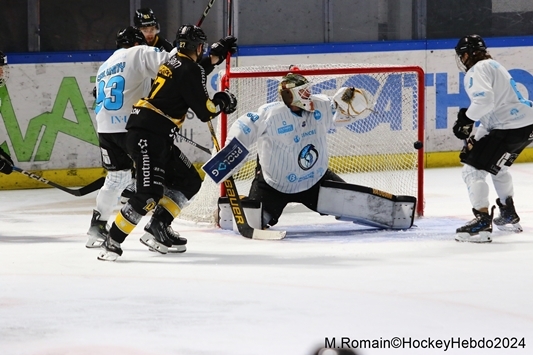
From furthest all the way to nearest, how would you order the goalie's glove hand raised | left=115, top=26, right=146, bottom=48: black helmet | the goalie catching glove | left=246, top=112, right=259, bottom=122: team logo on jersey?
the goalie catching glove
left=246, top=112, right=259, bottom=122: team logo on jersey
left=115, top=26, right=146, bottom=48: black helmet
the goalie's glove hand raised

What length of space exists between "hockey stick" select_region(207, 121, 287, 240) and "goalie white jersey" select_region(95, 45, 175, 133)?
474mm

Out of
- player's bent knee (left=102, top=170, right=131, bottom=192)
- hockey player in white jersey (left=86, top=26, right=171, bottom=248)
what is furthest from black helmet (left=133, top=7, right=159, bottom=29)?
player's bent knee (left=102, top=170, right=131, bottom=192)

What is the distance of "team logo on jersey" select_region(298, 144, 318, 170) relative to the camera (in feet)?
18.1

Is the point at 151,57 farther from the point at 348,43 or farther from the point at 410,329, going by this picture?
the point at 348,43

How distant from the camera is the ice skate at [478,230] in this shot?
17.1 ft

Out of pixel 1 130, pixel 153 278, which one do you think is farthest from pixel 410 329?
pixel 1 130

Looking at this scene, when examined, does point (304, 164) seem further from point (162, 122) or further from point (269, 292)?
point (269, 292)

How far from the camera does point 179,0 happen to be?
305 inches

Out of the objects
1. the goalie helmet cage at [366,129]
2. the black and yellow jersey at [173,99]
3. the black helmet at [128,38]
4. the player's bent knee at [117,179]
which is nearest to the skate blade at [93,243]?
the player's bent knee at [117,179]

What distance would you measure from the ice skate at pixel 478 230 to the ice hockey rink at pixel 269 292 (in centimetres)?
7

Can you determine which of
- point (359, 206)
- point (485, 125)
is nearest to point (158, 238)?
point (359, 206)

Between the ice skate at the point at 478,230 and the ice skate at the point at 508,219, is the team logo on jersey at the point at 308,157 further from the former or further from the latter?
the ice skate at the point at 508,219

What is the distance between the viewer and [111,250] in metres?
4.78

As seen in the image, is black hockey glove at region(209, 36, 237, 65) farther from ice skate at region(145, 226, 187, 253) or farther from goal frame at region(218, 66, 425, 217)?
ice skate at region(145, 226, 187, 253)
